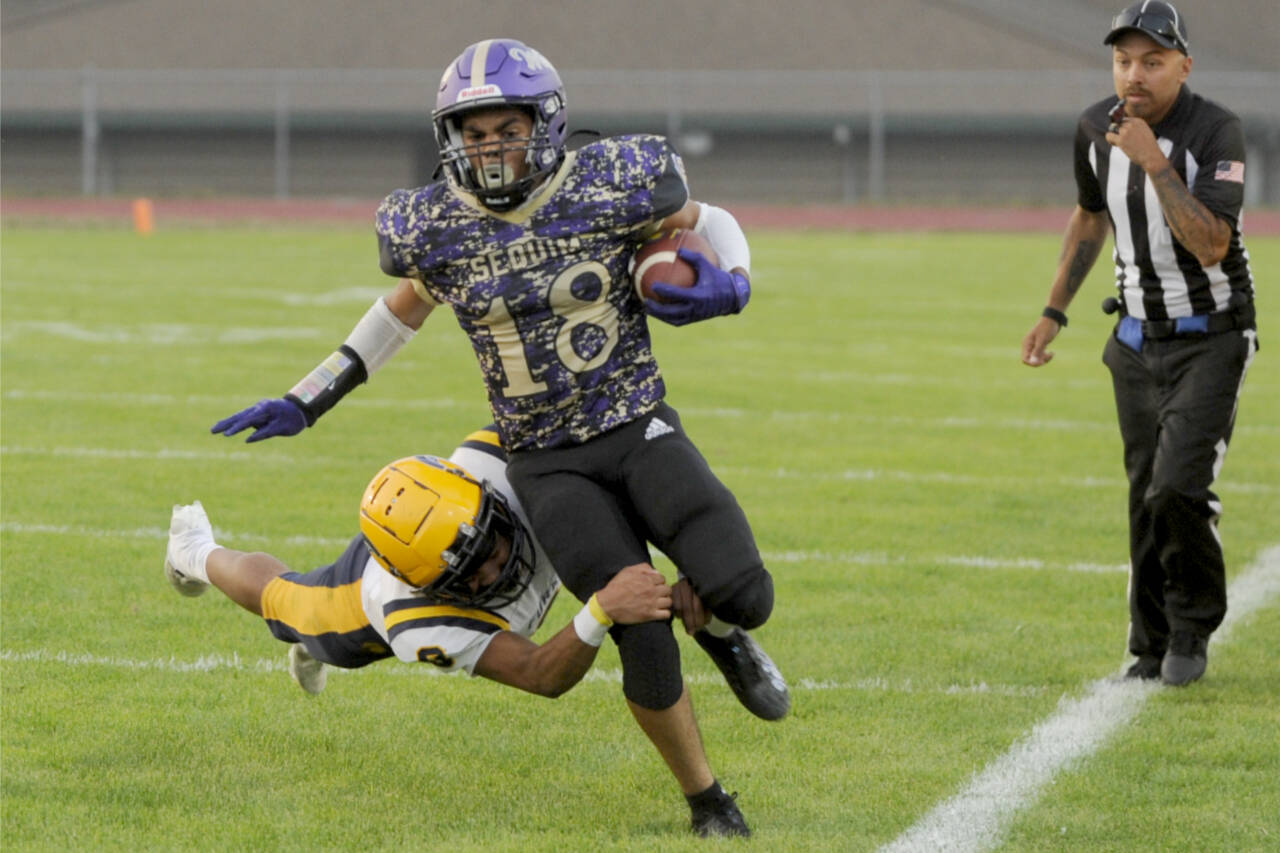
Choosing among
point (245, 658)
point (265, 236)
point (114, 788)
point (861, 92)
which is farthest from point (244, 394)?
point (861, 92)

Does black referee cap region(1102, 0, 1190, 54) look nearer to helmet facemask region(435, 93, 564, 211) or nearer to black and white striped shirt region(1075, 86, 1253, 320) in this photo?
black and white striped shirt region(1075, 86, 1253, 320)

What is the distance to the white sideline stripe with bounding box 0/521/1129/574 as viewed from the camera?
23.6 ft

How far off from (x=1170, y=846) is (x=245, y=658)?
3004mm

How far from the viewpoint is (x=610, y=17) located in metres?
46.2

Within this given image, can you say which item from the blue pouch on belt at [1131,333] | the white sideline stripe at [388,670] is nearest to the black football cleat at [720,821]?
the white sideline stripe at [388,670]

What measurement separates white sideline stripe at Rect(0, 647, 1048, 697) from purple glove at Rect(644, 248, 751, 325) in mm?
1603

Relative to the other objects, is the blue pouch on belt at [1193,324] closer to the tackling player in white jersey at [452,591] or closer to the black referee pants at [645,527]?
the black referee pants at [645,527]

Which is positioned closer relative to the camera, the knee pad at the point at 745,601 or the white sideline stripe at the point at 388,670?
the knee pad at the point at 745,601

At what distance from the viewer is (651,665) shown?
4.21 metres

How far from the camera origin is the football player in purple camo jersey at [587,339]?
429 cm

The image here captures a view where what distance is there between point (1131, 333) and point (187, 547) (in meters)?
3.07

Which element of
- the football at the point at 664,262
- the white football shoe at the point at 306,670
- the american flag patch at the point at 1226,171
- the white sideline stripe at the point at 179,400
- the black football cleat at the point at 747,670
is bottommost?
the white sideline stripe at the point at 179,400

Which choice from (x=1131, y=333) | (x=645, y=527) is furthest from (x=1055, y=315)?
(x=645, y=527)

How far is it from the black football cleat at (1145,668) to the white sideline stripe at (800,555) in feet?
4.58
